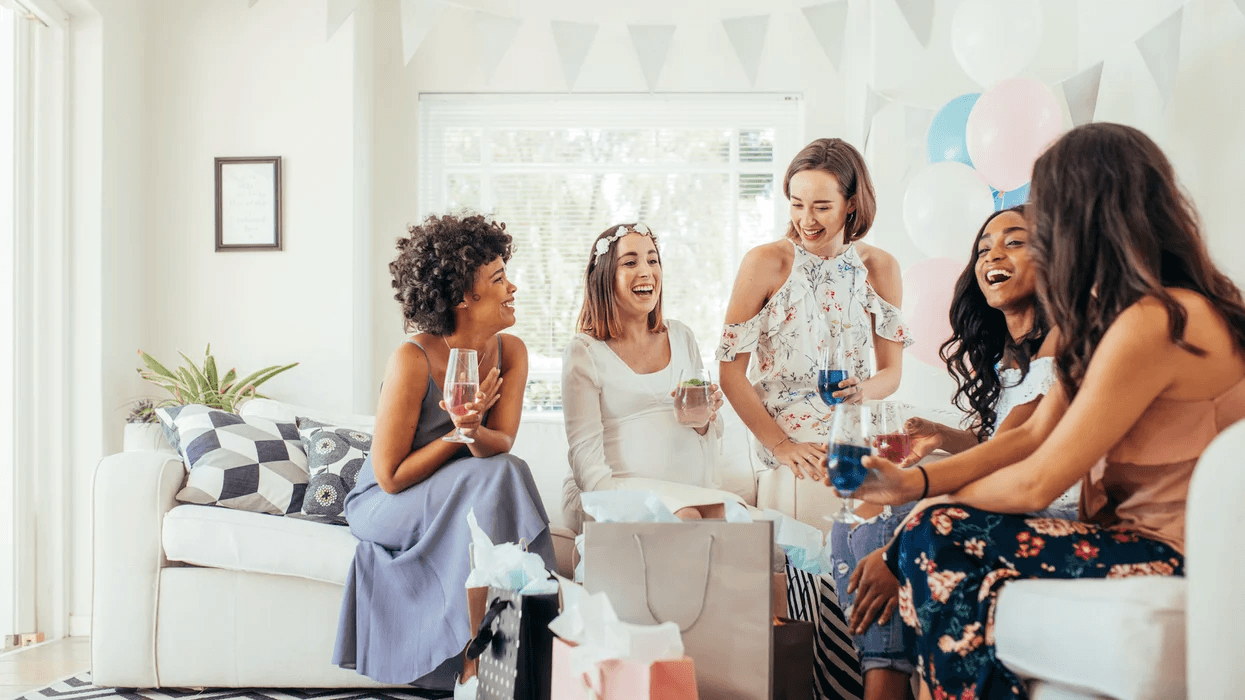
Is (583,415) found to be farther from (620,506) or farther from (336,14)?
(336,14)

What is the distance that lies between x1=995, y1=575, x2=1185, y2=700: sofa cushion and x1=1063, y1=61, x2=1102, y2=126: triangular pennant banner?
2336 millimetres

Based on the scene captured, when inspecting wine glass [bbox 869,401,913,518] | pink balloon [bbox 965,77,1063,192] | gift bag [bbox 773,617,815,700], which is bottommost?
gift bag [bbox 773,617,815,700]

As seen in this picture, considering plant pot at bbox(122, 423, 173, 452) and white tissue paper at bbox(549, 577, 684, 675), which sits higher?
plant pot at bbox(122, 423, 173, 452)

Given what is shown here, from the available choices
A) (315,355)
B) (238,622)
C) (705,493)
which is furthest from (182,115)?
(705,493)

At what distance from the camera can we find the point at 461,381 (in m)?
1.95

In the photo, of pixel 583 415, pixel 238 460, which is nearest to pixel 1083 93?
pixel 583 415

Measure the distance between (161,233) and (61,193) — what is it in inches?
35.0

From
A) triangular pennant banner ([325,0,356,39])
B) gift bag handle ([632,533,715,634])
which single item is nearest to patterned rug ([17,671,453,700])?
gift bag handle ([632,533,715,634])

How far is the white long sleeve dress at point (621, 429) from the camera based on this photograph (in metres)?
2.31

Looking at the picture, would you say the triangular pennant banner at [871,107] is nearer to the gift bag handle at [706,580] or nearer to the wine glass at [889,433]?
the wine glass at [889,433]

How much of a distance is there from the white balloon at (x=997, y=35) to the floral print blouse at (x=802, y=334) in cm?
126

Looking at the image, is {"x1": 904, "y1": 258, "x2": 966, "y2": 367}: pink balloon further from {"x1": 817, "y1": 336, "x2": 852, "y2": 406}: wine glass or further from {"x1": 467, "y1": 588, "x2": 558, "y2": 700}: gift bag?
{"x1": 467, "y1": 588, "x2": 558, "y2": 700}: gift bag

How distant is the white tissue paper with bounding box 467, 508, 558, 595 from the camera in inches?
62.4

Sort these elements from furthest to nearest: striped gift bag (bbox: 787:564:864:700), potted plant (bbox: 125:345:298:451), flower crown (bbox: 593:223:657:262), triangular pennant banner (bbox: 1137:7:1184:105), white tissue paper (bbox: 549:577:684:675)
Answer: potted plant (bbox: 125:345:298:451)
triangular pennant banner (bbox: 1137:7:1184:105)
flower crown (bbox: 593:223:657:262)
striped gift bag (bbox: 787:564:864:700)
white tissue paper (bbox: 549:577:684:675)
